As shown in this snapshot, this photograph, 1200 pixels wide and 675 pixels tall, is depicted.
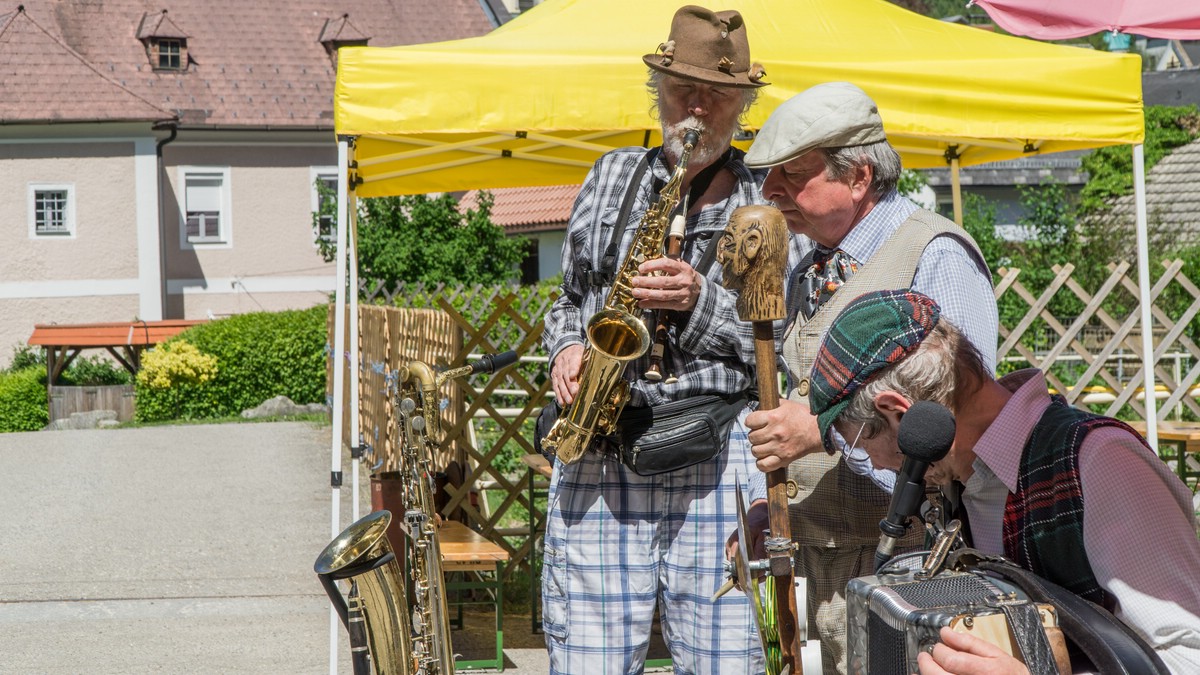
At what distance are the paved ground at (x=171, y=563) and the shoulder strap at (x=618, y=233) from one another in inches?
115

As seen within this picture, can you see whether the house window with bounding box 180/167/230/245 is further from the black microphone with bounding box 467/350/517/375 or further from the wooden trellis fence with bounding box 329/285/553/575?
the black microphone with bounding box 467/350/517/375

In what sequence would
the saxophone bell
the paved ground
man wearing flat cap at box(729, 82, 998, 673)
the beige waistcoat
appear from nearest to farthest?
man wearing flat cap at box(729, 82, 998, 673)
the beige waistcoat
the saxophone bell
the paved ground

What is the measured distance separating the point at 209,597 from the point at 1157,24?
544cm

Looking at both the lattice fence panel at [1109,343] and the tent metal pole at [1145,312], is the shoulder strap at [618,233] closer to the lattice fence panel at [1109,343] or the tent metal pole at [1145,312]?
the tent metal pole at [1145,312]

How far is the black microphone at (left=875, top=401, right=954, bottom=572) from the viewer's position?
1627mm

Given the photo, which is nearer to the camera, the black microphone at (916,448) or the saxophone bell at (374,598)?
the black microphone at (916,448)

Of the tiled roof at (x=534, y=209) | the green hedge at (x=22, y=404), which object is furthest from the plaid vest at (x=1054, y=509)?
the tiled roof at (x=534, y=209)

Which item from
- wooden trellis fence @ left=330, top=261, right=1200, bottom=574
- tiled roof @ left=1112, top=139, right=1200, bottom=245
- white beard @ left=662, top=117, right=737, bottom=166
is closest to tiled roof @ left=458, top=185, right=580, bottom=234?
tiled roof @ left=1112, top=139, right=1200, bottom=245

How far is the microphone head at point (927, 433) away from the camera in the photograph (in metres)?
1.63

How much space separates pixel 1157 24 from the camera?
3221 mm

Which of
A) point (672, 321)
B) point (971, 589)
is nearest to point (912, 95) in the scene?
point (672, 321)

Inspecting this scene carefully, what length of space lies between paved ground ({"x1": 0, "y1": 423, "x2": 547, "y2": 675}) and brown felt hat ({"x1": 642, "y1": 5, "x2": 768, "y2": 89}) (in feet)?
10.6

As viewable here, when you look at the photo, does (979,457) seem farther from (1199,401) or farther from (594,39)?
(1199,401)

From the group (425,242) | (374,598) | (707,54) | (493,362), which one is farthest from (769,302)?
(425,242)
